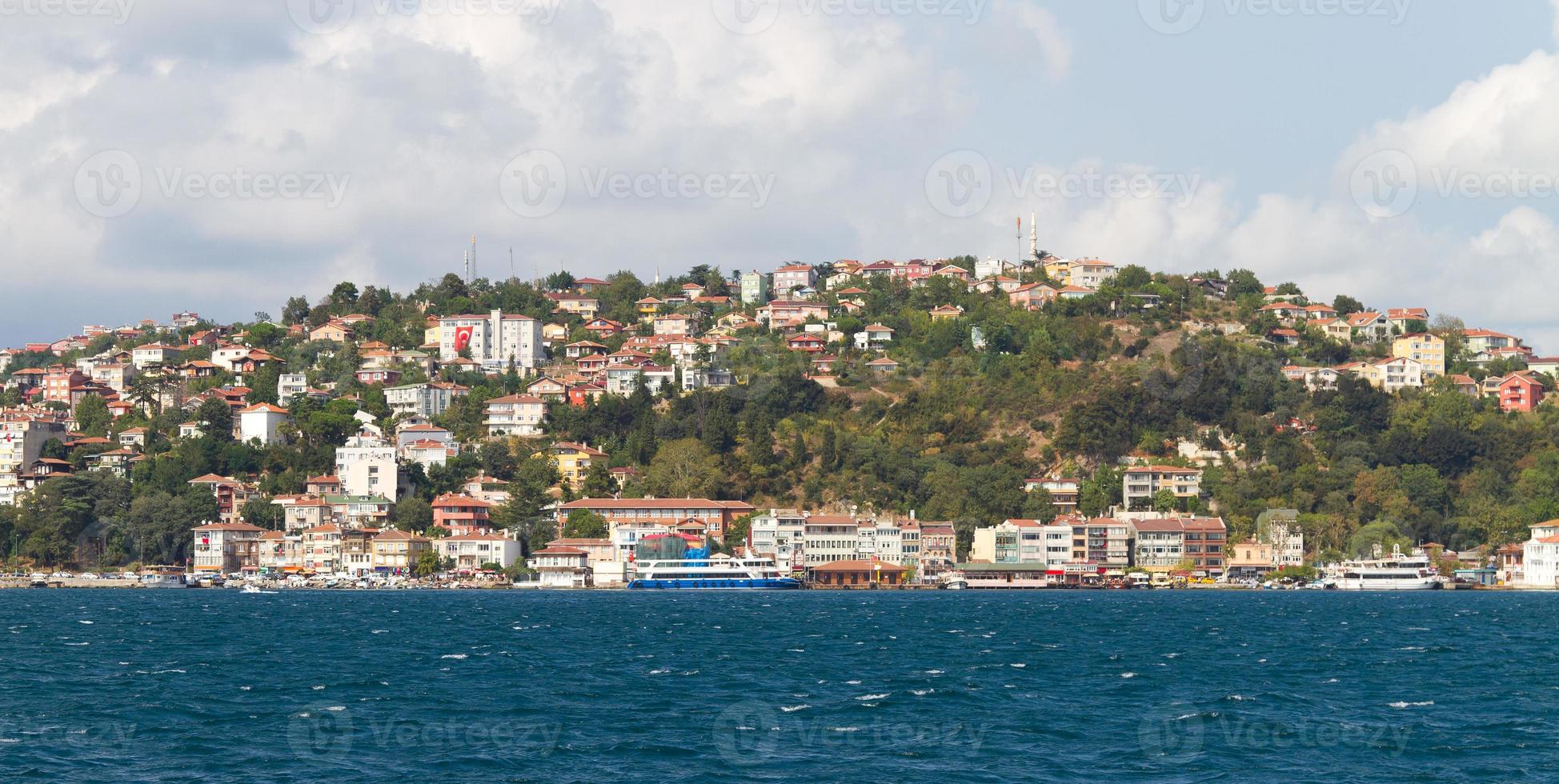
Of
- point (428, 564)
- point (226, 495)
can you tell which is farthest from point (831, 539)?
→ point (226, 495)

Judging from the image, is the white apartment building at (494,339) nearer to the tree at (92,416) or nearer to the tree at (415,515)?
the tree at (92,416)

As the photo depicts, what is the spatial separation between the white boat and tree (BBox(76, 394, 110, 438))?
56.3 metres

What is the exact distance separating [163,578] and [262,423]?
22376 mm

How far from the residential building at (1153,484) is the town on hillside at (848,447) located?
28 cm

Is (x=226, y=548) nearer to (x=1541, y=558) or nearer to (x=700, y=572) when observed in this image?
(x=700, y=572)

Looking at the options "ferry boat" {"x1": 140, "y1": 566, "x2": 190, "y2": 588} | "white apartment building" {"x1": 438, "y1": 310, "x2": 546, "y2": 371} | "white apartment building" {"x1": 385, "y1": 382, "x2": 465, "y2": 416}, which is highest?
"white apartment building" {"x1": 438, "y1": 310, "x2": 546, "y2": 371}

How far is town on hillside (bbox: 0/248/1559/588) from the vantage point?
118562mm

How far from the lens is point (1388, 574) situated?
112 m

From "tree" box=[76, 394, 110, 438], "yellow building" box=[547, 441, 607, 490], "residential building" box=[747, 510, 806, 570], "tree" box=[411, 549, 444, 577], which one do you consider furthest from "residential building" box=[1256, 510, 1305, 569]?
"tree" box=[76, 394, 110, 438]

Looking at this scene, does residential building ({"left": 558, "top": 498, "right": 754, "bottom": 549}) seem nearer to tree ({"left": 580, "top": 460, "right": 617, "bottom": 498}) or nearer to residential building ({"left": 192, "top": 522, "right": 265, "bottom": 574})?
tree ({"left": 580, "top": 460, "right": 617, "bottom": 498})

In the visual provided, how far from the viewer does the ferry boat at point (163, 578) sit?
118 metres

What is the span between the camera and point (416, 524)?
124m

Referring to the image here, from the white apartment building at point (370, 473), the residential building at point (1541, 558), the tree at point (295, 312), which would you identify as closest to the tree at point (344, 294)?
the tree at point (295, 312)

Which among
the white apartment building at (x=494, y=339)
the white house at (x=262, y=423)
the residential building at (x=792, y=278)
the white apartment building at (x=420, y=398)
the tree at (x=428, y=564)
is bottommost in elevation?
the tree at (x=428, y=564)
